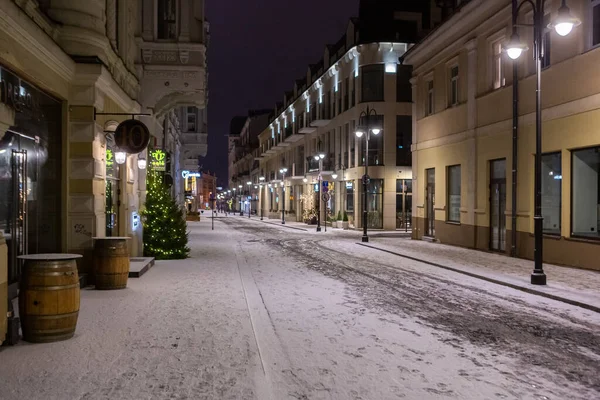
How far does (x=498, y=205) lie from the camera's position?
2080cm

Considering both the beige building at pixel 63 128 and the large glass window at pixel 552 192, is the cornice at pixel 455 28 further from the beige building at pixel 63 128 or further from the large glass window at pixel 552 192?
the beige building at pixel 63 128

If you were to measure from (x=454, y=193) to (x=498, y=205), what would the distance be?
156 inches

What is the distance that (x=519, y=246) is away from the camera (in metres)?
18.8

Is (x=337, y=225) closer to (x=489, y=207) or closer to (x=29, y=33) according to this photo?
(x=489, y=207)

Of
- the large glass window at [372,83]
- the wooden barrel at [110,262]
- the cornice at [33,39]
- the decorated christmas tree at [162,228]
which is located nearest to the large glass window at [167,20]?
the decorated christmas tree at [162,228]

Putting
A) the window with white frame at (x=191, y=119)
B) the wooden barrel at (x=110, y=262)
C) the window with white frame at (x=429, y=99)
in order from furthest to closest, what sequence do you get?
1. the window with white frame at (x=191, y=119)
2. the window with white frame at (x=429, y=99)
3. the wooden barrel at (x=110, y=262)

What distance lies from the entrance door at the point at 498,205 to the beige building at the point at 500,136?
1.5 inches

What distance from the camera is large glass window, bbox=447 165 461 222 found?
79.7 feet

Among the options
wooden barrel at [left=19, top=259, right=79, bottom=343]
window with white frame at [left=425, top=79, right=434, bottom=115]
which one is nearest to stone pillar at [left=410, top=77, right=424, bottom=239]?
window with white frame at [left=425, top=79, right=434, bottom=115]

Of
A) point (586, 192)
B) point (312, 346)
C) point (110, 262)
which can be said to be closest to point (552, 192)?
point (586, 192)

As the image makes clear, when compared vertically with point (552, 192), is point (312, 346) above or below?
below

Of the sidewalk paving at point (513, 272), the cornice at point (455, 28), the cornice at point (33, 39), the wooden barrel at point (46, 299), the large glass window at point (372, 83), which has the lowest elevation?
the sidewalk paving at point (513, 272)

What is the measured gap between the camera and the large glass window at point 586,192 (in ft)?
51.0

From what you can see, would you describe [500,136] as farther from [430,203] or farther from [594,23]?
[430,203]
